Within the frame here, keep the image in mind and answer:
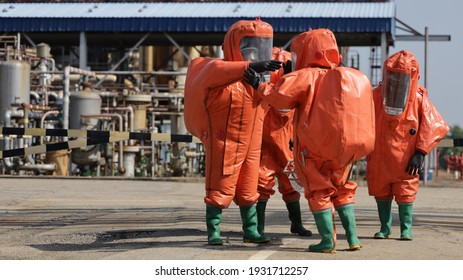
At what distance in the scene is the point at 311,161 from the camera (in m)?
8.50

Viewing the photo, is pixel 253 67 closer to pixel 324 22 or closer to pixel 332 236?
pixel 332 236

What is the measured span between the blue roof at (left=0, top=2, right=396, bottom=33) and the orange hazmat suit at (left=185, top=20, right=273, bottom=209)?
2695 centimetres

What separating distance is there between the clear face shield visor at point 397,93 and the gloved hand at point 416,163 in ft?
1.46

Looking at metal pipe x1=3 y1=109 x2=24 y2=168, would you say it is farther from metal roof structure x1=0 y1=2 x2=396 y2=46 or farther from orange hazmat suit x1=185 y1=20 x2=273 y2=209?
orange hazmat suit x1=185 y1=20 x2=273 y2=209

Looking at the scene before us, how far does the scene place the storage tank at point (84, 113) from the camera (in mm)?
27359

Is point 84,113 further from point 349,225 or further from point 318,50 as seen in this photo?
point 349,225

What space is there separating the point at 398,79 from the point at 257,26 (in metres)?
1.77

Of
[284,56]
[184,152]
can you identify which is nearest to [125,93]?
[184,152]

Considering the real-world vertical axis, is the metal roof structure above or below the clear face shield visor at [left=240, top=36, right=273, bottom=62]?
above

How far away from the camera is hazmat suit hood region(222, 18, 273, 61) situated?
29.6 feet

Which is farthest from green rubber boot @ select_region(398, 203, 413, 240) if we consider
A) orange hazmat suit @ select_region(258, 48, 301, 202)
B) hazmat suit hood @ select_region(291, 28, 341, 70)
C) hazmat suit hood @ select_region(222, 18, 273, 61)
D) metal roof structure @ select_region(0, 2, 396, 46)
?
metal roof structure @ select_region(0, 2, 396, 46)

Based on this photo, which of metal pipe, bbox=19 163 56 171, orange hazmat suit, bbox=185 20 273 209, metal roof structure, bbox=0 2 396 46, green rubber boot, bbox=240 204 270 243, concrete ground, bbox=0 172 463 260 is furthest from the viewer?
metal roof structure, bbox=0 2 396 46

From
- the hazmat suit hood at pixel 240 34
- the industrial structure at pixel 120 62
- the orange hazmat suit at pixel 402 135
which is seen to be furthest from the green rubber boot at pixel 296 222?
the industrial structure at pixel 120 62

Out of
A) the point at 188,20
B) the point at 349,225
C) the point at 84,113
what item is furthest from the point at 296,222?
the point at 188,20
